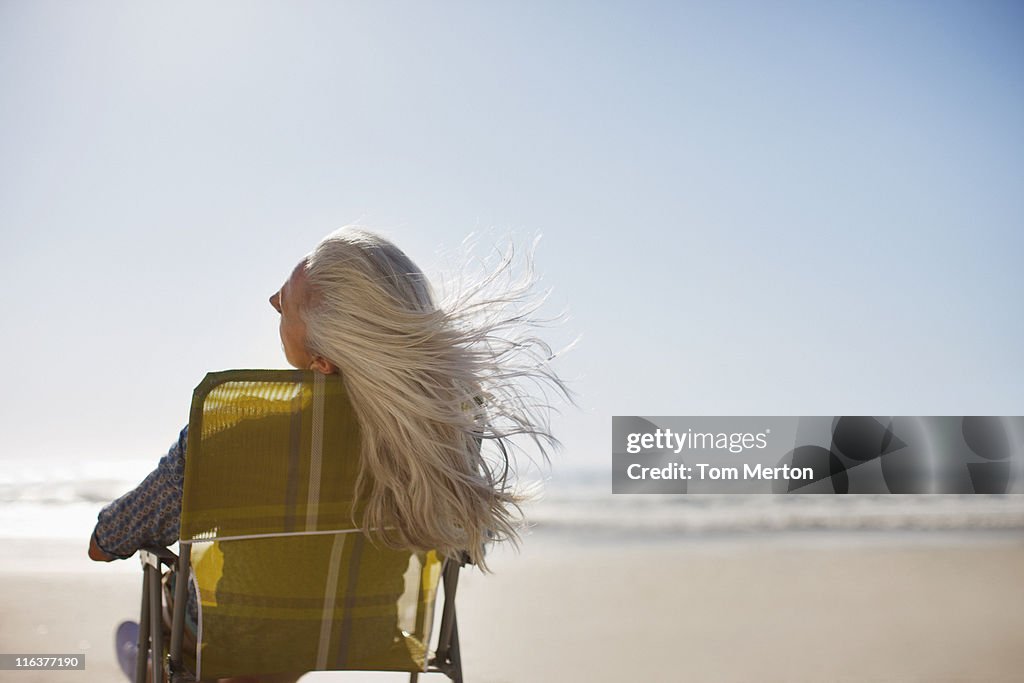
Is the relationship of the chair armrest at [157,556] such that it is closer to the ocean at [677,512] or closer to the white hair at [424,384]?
the white hair at [424,384]

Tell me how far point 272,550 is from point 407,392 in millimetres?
402

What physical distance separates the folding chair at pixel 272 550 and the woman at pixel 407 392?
0.06 meters

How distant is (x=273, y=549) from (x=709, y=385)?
66.2 feet

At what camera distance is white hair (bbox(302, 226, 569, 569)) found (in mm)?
1871

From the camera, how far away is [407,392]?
73.4 inches

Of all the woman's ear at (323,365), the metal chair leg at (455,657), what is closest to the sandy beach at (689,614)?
the metal chair leg at (455,657)

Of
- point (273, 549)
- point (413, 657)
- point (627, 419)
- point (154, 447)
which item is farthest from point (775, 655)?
point (154, 447)

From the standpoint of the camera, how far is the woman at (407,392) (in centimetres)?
187

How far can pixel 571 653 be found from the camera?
14.5 ft

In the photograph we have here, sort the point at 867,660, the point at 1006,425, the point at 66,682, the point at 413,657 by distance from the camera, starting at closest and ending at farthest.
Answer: the point at 413,657 < the point at 66,682 < the point at 867,660 < the point at 1006,425

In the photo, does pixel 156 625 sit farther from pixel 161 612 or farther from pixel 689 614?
pixel 689 614

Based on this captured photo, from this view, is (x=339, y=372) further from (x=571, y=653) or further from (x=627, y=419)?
(x=627, y=419)

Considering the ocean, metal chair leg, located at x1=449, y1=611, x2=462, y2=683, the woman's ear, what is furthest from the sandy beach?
the woman's ear

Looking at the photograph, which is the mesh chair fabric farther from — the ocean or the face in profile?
the ocean
